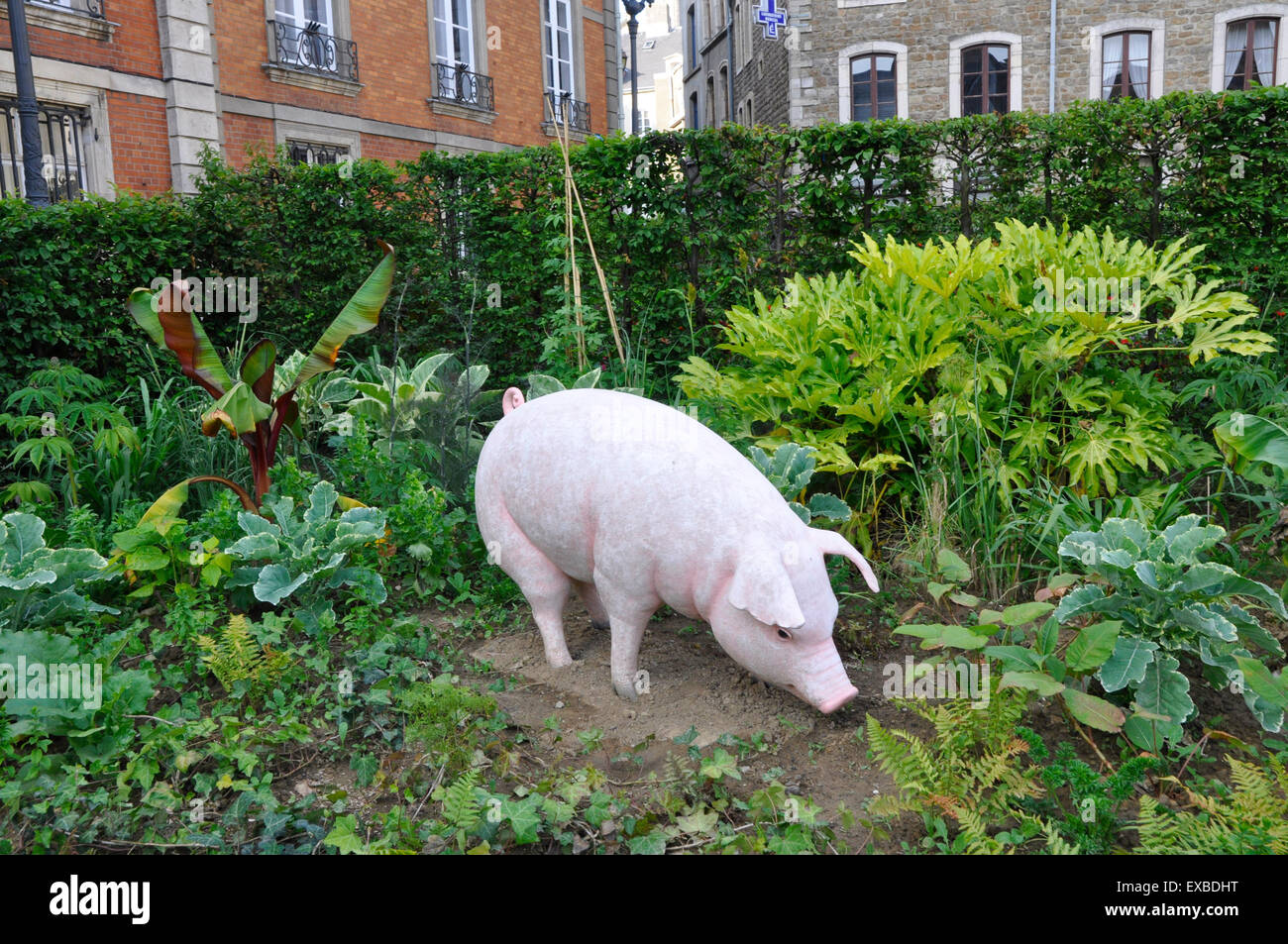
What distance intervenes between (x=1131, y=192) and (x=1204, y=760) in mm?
5196

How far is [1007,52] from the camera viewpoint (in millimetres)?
22062

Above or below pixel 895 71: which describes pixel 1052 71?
below

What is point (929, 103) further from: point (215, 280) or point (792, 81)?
point (215, 280)

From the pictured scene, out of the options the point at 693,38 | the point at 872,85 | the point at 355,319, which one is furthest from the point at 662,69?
the point at 355,319

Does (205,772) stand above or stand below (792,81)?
below

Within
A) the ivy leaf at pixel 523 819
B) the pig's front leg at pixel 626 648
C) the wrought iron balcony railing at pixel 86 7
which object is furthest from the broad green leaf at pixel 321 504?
the wrought iron balcony railing at pixel 86 7

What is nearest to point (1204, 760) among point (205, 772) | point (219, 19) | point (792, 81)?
point (205, 772)

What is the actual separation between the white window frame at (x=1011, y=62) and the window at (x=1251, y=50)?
4733mm

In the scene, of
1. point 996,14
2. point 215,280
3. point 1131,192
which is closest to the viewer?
point 1131,192

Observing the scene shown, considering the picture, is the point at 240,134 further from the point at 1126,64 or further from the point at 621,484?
the point at 1126,64

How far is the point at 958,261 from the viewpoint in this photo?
4.41 metres

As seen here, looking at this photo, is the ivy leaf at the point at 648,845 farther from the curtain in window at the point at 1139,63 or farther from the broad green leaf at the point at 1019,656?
the curtain in window at the point at 1139,63

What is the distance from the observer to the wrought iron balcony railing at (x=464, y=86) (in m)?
18.3

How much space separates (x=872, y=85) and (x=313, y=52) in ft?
46.0
